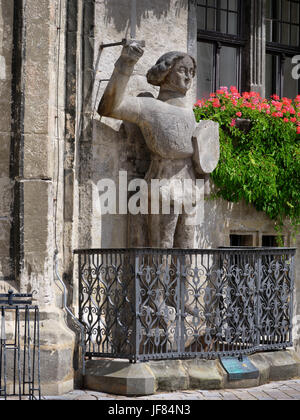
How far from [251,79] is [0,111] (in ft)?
12.8

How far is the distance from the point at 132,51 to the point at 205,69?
2.68 m

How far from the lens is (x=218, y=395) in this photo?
723 cm

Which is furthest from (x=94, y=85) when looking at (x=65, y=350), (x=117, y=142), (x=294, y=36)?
(x=294, y=36)

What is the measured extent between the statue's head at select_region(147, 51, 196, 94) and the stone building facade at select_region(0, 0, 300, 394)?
1.33ft

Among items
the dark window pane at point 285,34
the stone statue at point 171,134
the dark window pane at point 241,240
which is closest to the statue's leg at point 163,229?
the stone statue at point 171,134

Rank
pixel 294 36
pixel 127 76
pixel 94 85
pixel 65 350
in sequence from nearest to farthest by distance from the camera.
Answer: pixel 65 350 < pixel 127 76 < pixel 94 85 < pixel 294 36

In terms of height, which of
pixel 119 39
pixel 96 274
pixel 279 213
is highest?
pixel 119 39

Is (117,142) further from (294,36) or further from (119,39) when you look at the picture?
(294,36)

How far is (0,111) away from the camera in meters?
7.40

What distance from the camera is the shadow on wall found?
8641mm

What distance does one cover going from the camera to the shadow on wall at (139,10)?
8641 mm

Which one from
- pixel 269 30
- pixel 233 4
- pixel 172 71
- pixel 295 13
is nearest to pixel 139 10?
pixel 172 71

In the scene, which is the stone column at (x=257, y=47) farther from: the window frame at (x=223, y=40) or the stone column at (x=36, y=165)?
the stone column at (x=36, y=165)

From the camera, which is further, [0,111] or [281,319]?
[281,319]
